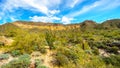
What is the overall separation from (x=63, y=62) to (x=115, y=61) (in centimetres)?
465

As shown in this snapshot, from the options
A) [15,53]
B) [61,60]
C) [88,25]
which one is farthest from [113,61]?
[88,25]

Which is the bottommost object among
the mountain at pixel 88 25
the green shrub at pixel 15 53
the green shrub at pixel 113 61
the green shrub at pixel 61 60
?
the green shrub at pixel 113 61

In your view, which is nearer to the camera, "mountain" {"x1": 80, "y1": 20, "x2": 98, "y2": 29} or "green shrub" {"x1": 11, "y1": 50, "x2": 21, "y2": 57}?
"green shrub" {"x1": 11, "y1": 50, "x2": 21, "y2": 57}

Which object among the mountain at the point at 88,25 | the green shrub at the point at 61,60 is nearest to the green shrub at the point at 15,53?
the green shrub at the point at 61,60

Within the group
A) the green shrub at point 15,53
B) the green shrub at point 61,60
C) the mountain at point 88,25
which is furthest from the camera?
the mountain at point 88,25

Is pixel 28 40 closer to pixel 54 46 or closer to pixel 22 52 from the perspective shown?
pixel 22 52

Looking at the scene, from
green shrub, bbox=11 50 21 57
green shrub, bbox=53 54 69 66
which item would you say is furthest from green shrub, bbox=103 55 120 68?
green shrub, bbox=11 50 21 57

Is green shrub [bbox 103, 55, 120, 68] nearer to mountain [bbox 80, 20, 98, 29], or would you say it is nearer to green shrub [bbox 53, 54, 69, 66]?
green shrub [bbox 53, 54, 69, 66]

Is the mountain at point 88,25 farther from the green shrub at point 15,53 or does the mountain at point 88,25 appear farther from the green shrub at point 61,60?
the green shrub at point 61,60

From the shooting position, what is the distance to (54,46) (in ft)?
41.3

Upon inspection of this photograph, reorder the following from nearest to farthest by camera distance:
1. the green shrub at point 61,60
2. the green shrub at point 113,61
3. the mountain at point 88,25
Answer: the green shrub at point 61,60 < the green shrub at point 113,61 < the mountain at point 88,25

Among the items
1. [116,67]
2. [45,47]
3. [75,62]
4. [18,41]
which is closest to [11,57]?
[18,41]

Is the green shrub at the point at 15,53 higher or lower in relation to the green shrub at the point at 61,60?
higher

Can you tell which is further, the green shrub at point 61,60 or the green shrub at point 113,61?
the green shrub at point 113,61
